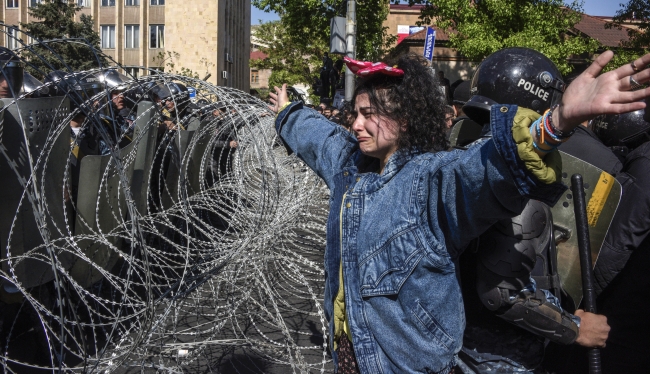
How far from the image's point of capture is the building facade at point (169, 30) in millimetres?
45469

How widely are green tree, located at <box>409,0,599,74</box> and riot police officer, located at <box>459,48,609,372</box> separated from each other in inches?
743

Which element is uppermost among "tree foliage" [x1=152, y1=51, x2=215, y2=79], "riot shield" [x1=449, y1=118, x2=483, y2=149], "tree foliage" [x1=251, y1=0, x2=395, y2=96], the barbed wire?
"tree foliage" [x1=251, y1=0, x2=395, y2=96]

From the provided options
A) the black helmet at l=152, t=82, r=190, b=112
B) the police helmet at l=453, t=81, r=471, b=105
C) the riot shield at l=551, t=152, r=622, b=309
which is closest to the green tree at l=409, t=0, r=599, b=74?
the black helmet at l=152, t=82, r=190, b=112

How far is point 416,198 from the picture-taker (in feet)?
6.21

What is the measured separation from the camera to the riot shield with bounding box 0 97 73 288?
3518 mm

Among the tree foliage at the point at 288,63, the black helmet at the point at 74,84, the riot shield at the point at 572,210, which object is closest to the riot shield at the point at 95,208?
the black helmet at the point at 74,84

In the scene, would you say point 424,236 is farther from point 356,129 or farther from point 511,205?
point 356,129

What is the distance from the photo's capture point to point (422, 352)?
1929 mm

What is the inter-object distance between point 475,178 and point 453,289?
0.49 meters

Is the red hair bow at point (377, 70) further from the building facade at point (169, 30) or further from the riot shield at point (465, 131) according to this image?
the building facade at point (169, 30)

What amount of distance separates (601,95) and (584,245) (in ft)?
3.80

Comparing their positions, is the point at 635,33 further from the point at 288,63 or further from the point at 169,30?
the point at 169,30

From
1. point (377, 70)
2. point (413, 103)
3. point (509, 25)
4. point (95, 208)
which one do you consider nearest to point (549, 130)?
point (413, 103)

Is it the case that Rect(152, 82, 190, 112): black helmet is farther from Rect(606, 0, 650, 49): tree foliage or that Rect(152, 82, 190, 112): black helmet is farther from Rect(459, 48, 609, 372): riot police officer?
Rect(606, 0, 650, 49): tree foliage
